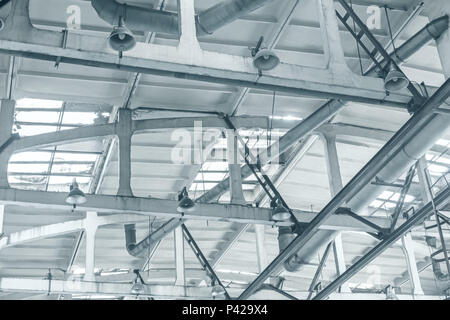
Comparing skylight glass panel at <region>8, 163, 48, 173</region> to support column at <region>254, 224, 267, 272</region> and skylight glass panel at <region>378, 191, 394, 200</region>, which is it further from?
skylight glass panel at <region>378, 191, 394, 200</region>

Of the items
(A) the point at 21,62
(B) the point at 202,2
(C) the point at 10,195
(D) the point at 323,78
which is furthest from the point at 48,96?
(D) the point at 323,78

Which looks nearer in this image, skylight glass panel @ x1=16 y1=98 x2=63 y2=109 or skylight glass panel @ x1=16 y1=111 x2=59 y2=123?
skylight glass panel @ x1=16 y1=98 x2=63 y2=109

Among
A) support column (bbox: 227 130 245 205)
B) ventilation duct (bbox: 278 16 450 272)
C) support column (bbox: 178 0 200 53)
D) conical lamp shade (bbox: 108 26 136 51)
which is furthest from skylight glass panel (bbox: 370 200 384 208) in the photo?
conical lamp shade (bbox: 108 26 136 51)

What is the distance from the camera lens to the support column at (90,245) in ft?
61.2

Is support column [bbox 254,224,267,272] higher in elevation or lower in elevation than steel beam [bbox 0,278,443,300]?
higher

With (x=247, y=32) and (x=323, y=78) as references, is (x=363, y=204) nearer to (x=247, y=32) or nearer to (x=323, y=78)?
(x=247, y=32)

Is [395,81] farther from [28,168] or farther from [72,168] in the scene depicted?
[28,168]

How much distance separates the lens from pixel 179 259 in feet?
65.9

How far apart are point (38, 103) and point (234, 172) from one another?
5.51 metres

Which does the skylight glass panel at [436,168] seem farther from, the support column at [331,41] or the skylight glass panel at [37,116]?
the skylight glass panel at [37,116]

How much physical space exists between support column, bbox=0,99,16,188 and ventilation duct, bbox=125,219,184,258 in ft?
21.2

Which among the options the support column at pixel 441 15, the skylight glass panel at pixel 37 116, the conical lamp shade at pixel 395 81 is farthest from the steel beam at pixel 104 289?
the conical lamp shade at pixel 395 81

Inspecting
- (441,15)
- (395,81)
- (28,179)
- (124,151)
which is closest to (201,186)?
(28,179)

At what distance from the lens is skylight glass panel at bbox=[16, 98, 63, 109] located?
1466 cm
